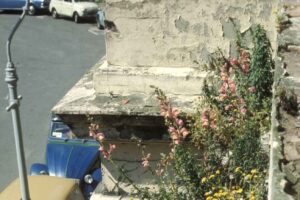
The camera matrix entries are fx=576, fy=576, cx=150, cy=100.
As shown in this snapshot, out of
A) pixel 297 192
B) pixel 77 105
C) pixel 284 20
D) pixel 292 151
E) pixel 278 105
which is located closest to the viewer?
pixel 297 192

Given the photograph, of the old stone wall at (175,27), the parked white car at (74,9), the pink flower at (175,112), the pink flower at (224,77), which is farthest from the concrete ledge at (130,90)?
the parked white car at (74,9)

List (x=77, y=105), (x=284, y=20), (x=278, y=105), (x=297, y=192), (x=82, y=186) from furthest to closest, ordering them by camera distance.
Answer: (x=82, y=186)
(x=77, y=105)
(x=284, y=20)
(x=278, y=105)
(x=297, y=192)

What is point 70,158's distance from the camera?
9164mm

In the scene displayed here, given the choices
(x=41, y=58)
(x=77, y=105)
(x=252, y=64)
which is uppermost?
(x=252, y=64)

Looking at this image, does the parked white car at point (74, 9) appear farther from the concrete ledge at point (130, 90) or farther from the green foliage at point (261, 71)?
the green foliage at point (261, 71)

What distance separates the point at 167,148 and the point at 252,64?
0.99 metres

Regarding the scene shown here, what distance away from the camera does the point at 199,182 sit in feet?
13.3

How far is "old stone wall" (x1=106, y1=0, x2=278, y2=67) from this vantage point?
4.66 m

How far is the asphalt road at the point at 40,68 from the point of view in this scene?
39.0 feet

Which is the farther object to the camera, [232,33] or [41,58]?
[41,58]

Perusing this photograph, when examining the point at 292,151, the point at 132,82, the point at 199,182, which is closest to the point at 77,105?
the point at 132,82

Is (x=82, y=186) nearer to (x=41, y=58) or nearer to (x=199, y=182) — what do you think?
(x=199, y=182)

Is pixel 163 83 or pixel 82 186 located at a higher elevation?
pixel 163 83

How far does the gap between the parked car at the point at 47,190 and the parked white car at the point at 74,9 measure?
1652 centimetres
